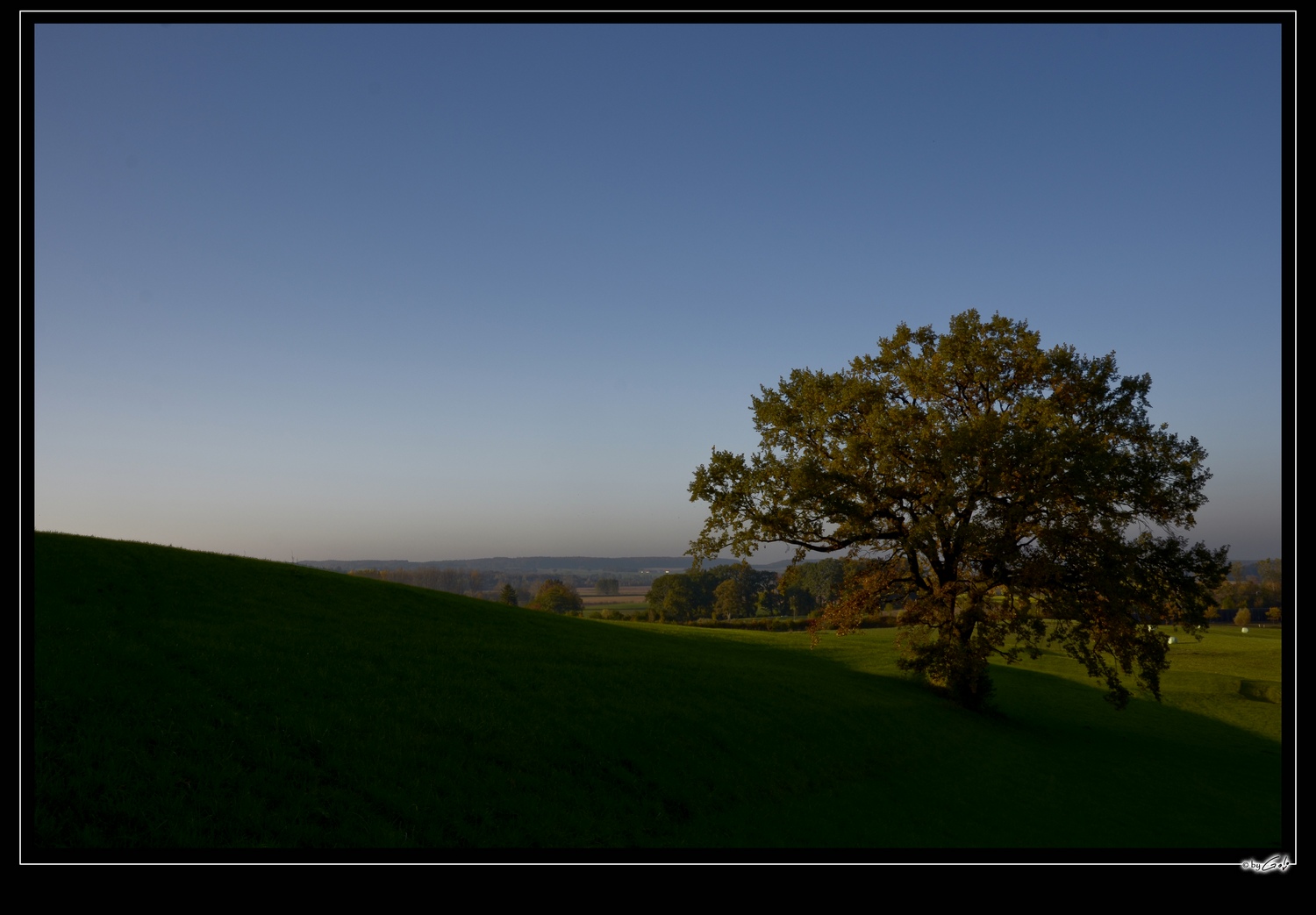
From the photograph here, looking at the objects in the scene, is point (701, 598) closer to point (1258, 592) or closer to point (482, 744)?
Result: point (1258, 592)

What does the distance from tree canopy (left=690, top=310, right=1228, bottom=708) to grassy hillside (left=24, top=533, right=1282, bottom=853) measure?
5.61 metres

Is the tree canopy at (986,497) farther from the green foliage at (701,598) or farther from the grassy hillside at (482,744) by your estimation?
the green foliage at (701,598)

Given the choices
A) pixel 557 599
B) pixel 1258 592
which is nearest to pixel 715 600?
pixel 557 599

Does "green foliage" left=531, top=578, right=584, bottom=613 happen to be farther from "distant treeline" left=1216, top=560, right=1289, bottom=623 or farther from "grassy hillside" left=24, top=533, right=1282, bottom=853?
"distant treeline" left=1216, top=560, right=1289, bottom=623

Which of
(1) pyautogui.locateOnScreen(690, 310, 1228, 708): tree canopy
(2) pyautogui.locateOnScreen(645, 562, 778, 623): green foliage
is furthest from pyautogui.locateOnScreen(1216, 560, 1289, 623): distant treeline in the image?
(1) pyautogui.locateOnScreen(690, 310, 1228, 708): tree canopy

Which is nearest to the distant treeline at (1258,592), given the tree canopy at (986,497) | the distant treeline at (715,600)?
the distant treeline at (715,600)

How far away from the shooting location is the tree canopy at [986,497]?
28828 mm

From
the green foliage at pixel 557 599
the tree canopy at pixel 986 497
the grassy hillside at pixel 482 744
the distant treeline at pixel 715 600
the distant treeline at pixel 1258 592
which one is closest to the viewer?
the grassy hillside at pixel 482 744

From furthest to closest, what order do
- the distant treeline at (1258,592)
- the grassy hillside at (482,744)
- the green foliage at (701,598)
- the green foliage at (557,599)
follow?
the green foliage at (701,598)
the green foliage at (557,599)
the distant treeline at (1258,592)
the grassy hillside at (482,744)

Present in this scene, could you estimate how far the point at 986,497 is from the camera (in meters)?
30.1

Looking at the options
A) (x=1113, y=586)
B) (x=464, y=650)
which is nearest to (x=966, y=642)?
(x=1113, y=586)

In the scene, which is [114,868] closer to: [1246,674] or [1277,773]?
[1277,773]

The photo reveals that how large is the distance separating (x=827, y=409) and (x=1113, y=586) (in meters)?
14.5

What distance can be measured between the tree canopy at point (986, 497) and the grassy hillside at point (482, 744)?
561 centimetres
